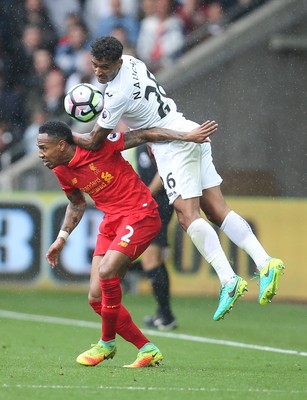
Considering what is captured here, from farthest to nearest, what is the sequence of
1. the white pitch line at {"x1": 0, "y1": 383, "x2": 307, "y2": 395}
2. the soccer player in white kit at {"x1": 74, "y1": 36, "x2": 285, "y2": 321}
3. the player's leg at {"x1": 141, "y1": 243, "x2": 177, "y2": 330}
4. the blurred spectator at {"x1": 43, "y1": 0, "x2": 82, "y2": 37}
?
the blurred spectator at {"x1": 43, "y1": 0, "x2": 82, "y2": 37}
the player's leg at {"x1": 141, "y1": 243, "x2": 177, "y2": 330}
the soccer player in white kit at {"x1": 74, "y1": 36, "x2": 285, "y2": 321}
the white pitch line at {"x1": 0, "y1": 383, "x2": 307, "y2": 395}

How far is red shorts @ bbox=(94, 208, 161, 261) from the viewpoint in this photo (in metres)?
8.50

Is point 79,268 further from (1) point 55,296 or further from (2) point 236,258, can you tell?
(2) point 236,258

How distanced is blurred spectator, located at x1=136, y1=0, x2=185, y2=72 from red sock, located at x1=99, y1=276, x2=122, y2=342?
9.47 metres

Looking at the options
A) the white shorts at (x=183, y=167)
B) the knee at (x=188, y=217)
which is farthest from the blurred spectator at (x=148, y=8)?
the knee at (x=188, y=217)

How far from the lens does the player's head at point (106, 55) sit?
8.84 metres

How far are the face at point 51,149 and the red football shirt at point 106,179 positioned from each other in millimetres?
100

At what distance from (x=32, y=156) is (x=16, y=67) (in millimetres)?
1815

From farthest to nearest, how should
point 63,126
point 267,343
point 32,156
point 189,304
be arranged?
point 32,156 < point 189,304 < point 267,343 < point 63,126

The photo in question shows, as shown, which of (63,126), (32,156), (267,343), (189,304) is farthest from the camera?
(32,156)

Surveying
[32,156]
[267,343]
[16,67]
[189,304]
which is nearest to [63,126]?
[267,343]

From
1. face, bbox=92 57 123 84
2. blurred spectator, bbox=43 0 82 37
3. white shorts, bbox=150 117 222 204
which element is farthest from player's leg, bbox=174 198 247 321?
blurred spectator, bbox=43 0 82 37

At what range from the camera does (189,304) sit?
14.9 metres

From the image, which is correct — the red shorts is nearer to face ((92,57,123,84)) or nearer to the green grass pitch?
the green grass pitch

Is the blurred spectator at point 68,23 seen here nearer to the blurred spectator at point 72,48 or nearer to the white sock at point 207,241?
the blurred spectator at point 72,48
